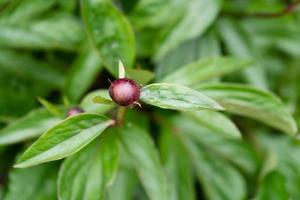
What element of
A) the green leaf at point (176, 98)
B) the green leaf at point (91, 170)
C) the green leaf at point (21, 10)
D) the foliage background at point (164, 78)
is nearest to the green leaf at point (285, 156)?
the foliage background at point (164, 78)

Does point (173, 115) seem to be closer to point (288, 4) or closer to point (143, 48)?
point (143, 48)

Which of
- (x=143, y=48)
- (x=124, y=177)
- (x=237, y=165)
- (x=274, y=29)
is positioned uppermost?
(x=143, y=48)

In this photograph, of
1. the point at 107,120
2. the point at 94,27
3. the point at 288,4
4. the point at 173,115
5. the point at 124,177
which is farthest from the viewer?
the point at 288,4

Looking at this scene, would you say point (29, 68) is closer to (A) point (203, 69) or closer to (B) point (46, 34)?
(B) point (46, 34)

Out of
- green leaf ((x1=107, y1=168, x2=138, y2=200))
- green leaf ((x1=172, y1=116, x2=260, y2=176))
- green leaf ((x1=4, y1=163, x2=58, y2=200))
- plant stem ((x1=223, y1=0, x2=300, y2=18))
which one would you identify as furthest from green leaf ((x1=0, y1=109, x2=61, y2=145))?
plant stem ((x1=223, y1=0, x2=300, y2=18))

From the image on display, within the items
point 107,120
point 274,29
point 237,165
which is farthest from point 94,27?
point 274,29

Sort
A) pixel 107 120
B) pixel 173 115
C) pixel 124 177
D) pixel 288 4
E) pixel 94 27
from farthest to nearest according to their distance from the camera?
1. pixel 288 4
2. pixel 173 115
3. pixel 124 177
4. pixel 94 27
5. pixel 107 120

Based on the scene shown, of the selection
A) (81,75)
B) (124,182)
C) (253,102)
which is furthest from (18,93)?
(253,102)
